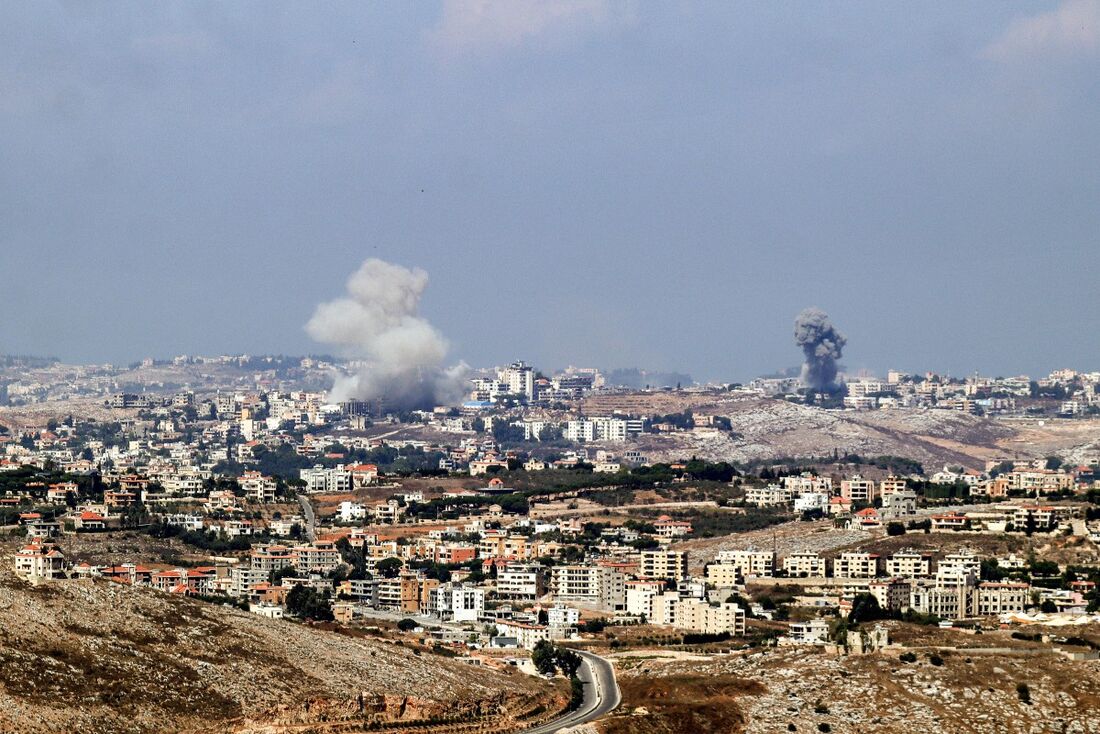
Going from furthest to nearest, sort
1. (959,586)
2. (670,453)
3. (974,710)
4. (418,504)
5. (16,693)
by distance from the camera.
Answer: (670,453)
(418,504)
(959,586)
(974,710)
(16,693)

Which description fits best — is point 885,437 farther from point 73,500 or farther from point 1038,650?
point 1038,650

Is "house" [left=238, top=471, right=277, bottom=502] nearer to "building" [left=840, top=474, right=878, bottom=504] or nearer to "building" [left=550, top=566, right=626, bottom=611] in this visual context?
"building" [left=840, top=474, right=878, bottom=504]

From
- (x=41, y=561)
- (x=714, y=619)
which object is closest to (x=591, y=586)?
(x=714, y=619)

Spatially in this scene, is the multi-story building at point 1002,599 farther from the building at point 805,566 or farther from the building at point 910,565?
the building at point 805,566

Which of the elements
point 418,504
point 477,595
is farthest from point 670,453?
point 477,595

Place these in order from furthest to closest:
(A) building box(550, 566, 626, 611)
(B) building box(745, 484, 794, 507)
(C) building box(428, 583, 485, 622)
A: (B) building box(745, 484, 794, 507)
(A) building box(550, 566, 626, 611)
(C) building box(428, 583, 485, 622)

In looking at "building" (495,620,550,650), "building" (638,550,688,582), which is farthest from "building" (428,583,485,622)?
"building" (638,550,688,582)

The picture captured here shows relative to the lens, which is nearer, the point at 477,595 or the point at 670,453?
the point at 477,595
